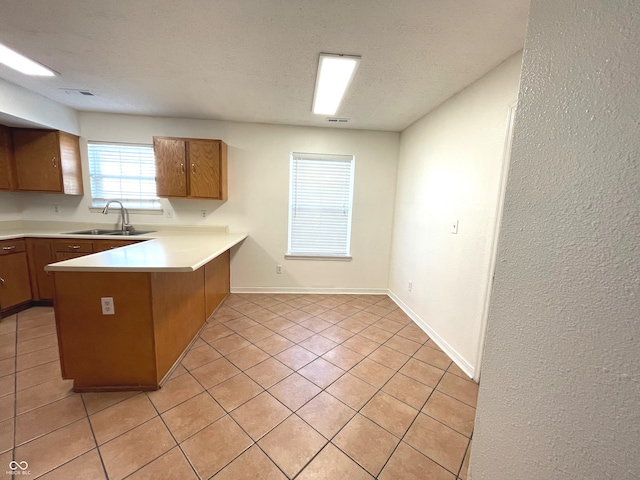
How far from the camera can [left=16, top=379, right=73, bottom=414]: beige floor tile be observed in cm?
154

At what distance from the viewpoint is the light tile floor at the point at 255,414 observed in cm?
123

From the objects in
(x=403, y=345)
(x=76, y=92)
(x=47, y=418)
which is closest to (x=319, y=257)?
(x=403, y=345)

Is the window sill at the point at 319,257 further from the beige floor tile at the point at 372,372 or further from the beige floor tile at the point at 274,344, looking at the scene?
the beige floor tile at the point at 372,372

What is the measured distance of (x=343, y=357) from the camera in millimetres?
2158

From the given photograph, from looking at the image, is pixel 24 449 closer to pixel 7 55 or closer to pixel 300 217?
pixel 7 55

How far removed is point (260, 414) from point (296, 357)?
63 centimetres

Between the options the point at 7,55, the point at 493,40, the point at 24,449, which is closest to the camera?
the point at 24,449

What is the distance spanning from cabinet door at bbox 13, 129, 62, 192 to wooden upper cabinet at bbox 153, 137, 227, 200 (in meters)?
1.22

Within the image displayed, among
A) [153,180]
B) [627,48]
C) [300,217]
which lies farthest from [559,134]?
[153,180]

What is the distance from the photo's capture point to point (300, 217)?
3.63 metres

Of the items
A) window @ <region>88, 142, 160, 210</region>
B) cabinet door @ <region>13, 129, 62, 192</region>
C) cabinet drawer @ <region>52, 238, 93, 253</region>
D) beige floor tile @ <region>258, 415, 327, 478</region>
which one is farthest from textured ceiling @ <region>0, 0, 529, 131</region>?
beige floor tile @ <region>258, 415, 327, 478</region>

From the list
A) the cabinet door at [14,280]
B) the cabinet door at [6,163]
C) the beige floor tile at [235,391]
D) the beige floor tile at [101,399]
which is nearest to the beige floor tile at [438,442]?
the beige floor tile at [235,391]

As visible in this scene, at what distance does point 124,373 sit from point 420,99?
134 inches

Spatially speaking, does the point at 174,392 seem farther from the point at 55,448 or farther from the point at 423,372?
the point at 423,372
